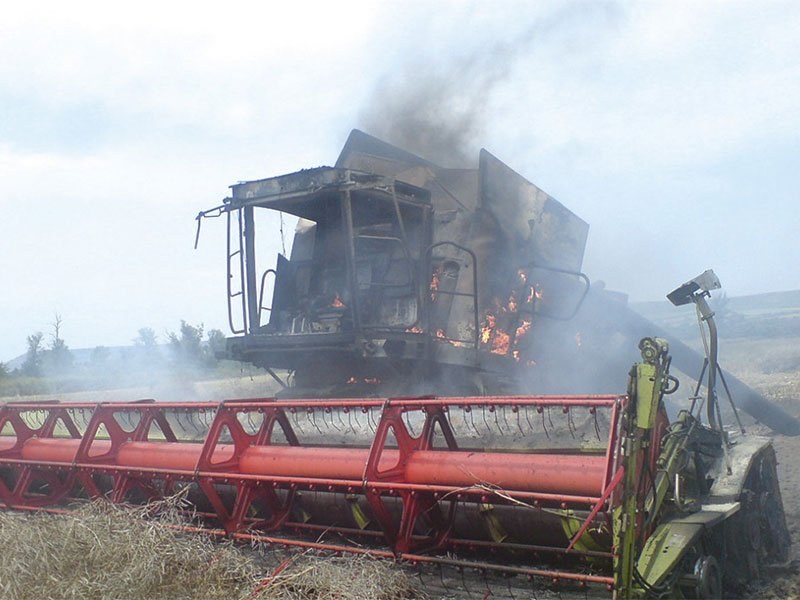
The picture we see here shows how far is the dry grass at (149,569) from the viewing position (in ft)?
13.0

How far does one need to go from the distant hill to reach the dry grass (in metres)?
14.1

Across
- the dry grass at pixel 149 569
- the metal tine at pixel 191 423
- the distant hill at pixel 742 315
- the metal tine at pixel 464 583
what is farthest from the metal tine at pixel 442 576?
the distant hill at pixel 742 315

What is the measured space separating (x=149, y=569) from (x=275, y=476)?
3.40 ft

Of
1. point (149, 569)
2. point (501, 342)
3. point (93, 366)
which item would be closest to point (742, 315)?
point (93, 366)

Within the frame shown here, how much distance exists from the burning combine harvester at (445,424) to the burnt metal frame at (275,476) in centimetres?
2

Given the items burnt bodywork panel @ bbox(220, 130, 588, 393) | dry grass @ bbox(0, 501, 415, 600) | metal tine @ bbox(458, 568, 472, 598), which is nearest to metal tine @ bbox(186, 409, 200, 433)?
burnt bodywork panel @ bbox(220, 130, 588, 393)

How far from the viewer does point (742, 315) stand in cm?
4538

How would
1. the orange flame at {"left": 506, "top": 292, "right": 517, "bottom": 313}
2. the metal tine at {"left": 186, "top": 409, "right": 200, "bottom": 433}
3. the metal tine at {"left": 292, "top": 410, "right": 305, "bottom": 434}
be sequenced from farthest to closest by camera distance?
the orange flame at {"left": 506, "top": 292, "right": 517, "bottom": 313} < the metal tine at {"left": 186, "top": 409, "right": 200, "bottom": 433} < the metal tine at {"left": 292, "top": 410, "right": 305, "bottom": 434}

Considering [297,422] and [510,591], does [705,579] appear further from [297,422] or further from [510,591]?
[297,422]

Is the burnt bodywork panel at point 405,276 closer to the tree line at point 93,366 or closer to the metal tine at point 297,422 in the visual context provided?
the metal tine at point 297,422

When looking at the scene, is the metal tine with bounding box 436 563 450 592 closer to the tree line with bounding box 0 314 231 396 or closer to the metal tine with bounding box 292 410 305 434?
the metal tine with bounding box 292 410 305 434

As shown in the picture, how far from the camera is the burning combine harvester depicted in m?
4.03

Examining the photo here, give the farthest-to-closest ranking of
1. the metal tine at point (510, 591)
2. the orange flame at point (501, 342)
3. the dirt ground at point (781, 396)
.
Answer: the orange flame at point (501, 342) → the dirt ground at point (781, 396) → the metal tine at point (510, 591)

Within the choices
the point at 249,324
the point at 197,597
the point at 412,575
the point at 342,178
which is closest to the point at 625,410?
the point at 412,575
